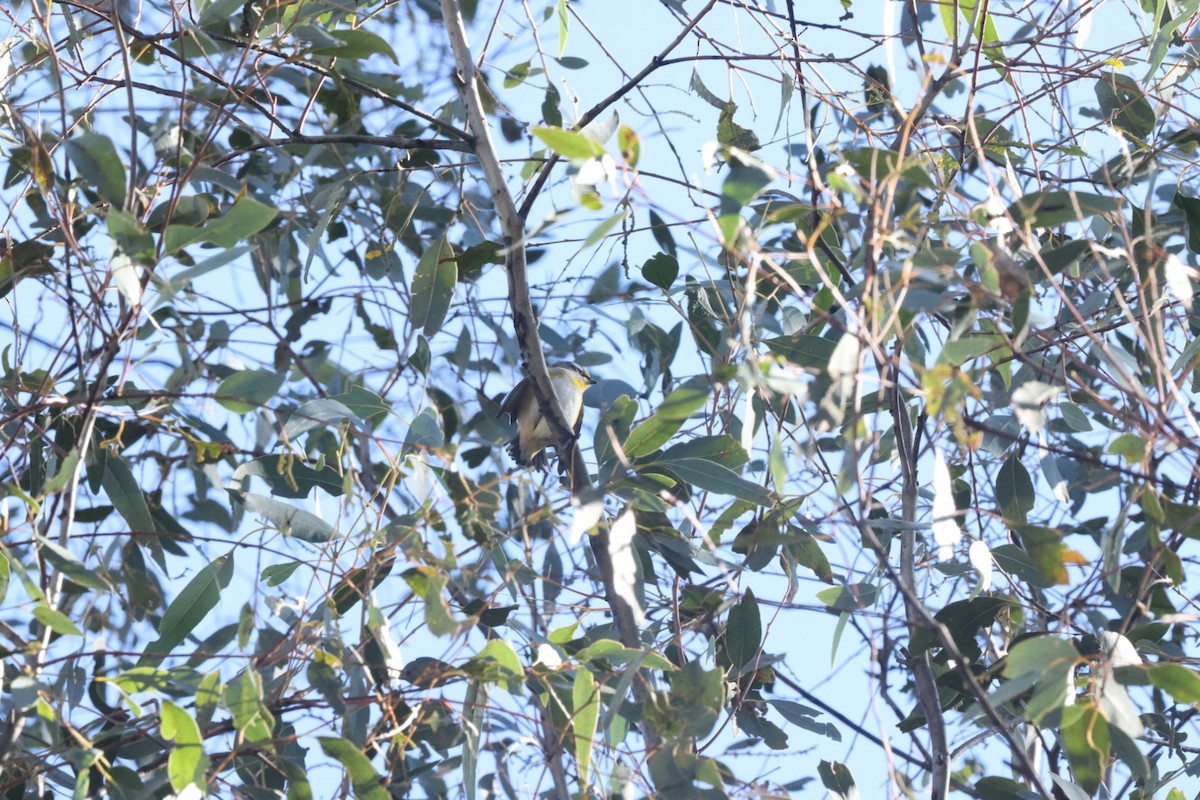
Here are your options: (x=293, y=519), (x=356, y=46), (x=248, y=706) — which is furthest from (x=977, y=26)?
(x=248, y=706)

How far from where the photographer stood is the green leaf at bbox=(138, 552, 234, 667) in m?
2.01

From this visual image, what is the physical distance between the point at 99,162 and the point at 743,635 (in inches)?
51.6

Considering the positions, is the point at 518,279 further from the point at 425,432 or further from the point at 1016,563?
the point at 1016,563

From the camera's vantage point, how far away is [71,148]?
169 centimetres

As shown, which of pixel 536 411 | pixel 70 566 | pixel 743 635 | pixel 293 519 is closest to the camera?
pixel 70 566

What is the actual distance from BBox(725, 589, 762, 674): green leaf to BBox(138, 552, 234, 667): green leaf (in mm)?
877

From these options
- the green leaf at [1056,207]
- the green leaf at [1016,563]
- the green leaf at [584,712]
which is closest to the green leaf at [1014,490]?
the green leaf at [1016,563]

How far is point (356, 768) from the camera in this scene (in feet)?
5.86

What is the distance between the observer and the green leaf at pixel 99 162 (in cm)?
168

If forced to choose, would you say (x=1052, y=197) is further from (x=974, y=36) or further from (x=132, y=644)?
(x=132, y=644)

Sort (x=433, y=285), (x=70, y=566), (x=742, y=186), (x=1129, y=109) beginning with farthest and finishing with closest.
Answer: (x=1129, y=109) < (x=433, y=285) < (x=70, y=566) < (x=742, y=186)

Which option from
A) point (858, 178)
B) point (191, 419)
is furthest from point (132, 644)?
point (858, 178)

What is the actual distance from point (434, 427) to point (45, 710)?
75cm

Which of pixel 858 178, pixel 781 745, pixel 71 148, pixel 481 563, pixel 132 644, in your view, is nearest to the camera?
pixel 71 148
